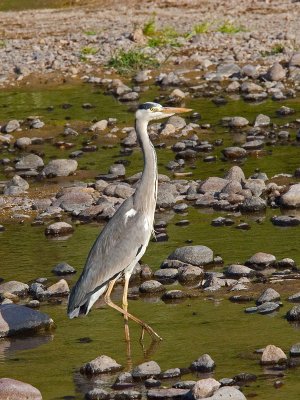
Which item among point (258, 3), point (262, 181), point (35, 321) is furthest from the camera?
point (258, 3)

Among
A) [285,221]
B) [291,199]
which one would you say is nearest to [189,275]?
[285,221]

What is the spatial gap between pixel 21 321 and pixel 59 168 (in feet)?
21.7

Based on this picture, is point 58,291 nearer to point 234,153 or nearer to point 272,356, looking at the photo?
point 272,356

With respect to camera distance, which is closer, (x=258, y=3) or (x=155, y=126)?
(x=155, y=126)

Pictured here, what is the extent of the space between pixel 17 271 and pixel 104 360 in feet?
11.2

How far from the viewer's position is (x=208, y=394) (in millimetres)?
8695

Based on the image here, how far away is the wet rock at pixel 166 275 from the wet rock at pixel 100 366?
238 centimetres

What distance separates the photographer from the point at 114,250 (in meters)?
10.9

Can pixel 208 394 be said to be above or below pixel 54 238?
above

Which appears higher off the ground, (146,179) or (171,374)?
(146,179)

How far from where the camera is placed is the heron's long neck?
11.2 metres

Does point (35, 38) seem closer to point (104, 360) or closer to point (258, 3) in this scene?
point (258, 3)

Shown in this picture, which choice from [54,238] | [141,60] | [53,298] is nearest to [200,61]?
[141,60]

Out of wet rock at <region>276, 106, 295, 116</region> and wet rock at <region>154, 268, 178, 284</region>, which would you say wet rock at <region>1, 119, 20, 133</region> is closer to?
wet rock at <region>276, 106, 295, 116</region>
